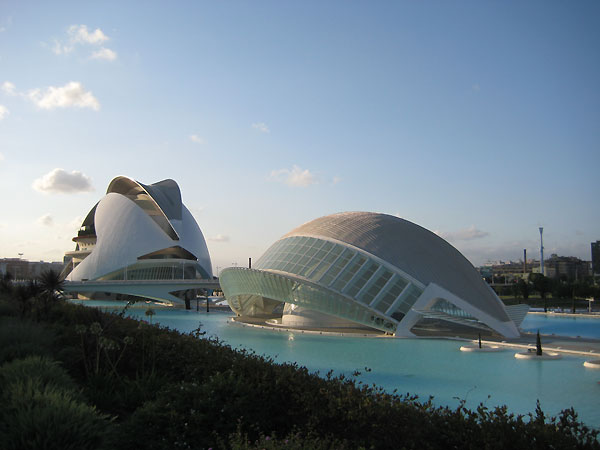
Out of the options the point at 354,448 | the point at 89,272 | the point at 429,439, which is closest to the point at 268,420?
the point at 354,448

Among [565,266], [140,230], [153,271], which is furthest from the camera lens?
[565,266]

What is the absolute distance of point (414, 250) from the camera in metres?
25.4

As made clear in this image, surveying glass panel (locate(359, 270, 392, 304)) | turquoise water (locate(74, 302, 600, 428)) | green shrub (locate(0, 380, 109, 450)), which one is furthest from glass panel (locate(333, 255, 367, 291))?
green shrub (locate(0, 380, 109, 450))

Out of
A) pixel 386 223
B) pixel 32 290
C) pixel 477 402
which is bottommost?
pixel 477 402

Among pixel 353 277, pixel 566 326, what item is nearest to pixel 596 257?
pixel 566 326

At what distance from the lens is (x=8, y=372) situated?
7504 mm

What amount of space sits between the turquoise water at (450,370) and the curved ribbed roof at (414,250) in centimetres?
333

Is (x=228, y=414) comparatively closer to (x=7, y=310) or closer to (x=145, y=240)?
(x=7, y=310)

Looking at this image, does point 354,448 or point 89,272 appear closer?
point 354,448

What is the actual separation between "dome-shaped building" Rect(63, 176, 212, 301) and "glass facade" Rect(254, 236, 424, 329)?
35971 millimetres

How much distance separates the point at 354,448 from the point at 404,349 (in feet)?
45.4

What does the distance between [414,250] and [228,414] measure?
64.2 ft

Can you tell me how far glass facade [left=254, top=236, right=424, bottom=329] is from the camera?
23375mm

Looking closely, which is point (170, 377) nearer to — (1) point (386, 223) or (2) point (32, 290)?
(2) point (32, 290)
